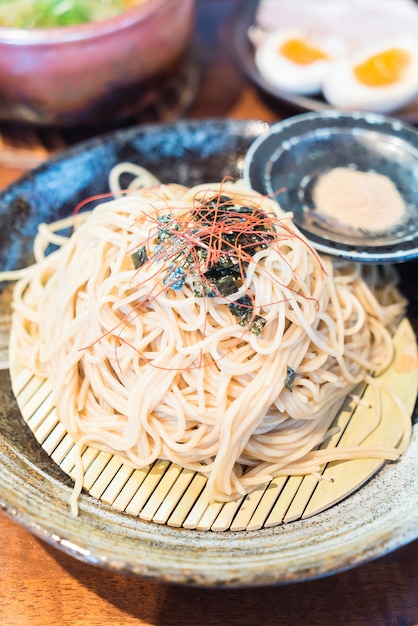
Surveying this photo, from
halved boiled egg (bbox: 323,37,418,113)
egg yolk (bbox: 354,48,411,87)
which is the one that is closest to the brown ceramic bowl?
halved boiled egg (bbox: 323,37,418,113)

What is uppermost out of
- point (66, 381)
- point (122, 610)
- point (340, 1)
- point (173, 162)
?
point (340, 1)

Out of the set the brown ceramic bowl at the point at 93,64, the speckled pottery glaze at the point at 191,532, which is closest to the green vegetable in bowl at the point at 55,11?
the brown ceramic bowl at the point at 93,64

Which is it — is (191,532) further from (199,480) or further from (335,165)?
(335,165)

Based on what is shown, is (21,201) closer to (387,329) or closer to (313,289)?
(313,289)

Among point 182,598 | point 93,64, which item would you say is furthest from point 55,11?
point 182,598

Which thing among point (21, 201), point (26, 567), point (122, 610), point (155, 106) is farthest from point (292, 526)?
point (155, 106)
